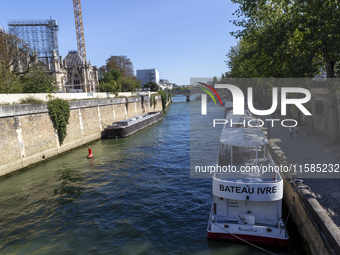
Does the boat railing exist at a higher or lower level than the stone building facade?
lower

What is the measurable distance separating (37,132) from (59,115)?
3.34 metres

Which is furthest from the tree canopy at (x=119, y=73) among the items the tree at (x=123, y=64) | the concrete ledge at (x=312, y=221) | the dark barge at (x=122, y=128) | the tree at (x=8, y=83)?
the concrete ledge at (x=312, y=221)

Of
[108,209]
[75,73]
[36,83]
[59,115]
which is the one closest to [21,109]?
[59,115]

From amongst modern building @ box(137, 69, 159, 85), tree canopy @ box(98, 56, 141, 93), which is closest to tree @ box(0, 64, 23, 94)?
tree canopy @ box(98, 56, 141, 93)

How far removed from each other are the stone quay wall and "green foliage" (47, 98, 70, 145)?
1.55 feet

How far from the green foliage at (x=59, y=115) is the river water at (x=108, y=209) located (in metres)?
3.72

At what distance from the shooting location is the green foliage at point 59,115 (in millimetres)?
23745

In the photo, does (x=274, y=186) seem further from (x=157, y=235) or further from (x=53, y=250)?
(x=53, y=250)

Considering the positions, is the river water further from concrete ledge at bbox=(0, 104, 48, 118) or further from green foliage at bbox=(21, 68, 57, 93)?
green foliage at bbox=(21, 68, 57, 93)

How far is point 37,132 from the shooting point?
21.4m

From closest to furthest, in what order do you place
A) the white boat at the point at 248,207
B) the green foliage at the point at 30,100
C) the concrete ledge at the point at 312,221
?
the concrete ledge at the point at 312,221, the white boat at the point at 248,207, the green foliage at the point at 30,100

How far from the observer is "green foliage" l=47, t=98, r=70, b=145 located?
23.7 metres

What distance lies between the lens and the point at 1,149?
1761cm

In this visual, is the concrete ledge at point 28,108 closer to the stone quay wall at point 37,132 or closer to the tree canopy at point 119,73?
the stone quay wall at point 37,132
